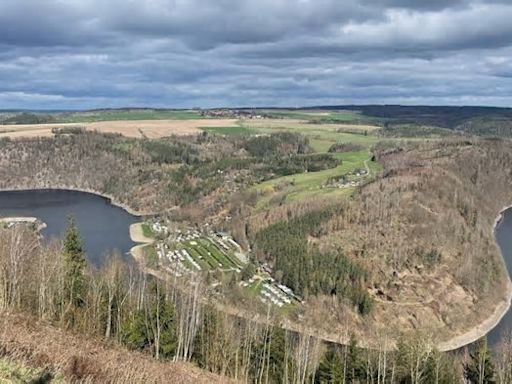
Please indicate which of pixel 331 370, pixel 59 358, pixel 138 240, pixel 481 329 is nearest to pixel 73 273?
pixel 331 370

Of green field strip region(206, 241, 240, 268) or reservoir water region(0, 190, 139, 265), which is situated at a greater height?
green field strip region(206, 241, 240, 268)

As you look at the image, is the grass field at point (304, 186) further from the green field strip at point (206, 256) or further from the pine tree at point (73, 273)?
the pine tree at point (73, 273)

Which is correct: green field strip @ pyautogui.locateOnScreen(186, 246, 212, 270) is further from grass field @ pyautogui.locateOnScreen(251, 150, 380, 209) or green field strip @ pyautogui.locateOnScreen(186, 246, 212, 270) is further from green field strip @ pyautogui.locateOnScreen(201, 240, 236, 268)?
grass field @ pyautogui.locateOnScreen(251, 150, 380, 209)

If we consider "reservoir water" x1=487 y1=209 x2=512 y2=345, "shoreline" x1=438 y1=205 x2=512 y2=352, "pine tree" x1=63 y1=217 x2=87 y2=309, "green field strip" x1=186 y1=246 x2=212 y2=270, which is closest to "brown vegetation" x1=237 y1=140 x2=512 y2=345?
"shoreline" x1=438 y1=205 x2=512 y2=352

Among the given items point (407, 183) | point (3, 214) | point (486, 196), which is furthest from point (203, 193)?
point (486, 196)

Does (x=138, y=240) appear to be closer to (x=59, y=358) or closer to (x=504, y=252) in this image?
(x=504, y=252)

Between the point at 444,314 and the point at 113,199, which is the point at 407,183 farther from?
the point at 113,199

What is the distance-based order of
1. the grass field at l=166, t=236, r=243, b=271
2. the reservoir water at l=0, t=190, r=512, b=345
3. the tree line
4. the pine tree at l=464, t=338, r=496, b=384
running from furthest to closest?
the reservoir water at l=0, t=190, r=512, b=345 → the grass field at l=166, t=236, r=243, b=271 → the pine tree at l=464, t=338, r=496, b=384 → the tree line
